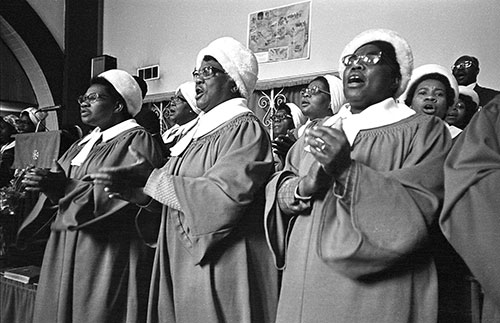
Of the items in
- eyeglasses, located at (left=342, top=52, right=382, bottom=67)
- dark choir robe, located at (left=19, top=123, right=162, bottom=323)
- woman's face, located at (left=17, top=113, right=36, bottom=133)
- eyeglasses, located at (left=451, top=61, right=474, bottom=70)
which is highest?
eyeglasses, located at (left=451, top=61, right=474, bottom=70)

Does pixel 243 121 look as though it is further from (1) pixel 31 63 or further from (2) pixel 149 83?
(1) pixel 31 63

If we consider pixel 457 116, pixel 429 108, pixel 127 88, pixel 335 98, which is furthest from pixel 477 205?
pixel 335 98

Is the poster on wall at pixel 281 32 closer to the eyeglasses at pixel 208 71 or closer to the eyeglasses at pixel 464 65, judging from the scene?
the eyeglasses at pixel 464 65

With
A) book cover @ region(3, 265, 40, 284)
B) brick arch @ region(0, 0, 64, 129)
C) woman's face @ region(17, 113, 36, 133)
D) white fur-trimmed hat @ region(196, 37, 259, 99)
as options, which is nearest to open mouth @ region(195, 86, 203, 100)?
white fur-trimmed hat @ region(196, 37, 259, 99)

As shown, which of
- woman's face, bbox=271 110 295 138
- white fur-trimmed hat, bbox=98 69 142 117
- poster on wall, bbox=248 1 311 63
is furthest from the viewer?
poster on wall, bbox=248 1 311 63

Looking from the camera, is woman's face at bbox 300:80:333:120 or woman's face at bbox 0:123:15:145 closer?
woman's face at bbox 300:80:333:120

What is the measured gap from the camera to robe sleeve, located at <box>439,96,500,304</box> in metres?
1.24

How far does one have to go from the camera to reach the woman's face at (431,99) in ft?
7.09

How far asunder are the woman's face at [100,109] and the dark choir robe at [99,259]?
0.60 feet

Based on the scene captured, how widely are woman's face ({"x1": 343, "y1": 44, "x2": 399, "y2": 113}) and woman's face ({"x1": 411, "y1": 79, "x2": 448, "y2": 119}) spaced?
0.65 m

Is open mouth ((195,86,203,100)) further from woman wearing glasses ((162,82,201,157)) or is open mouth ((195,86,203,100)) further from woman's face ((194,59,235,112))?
woman wearing glasses ((162,82,201,157))

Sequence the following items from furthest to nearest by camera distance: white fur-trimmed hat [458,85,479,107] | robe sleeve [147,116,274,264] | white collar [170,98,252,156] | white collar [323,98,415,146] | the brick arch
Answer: the brick arch
white fur-trimmed hat [458,85,479,107]
white collar [170,98,252,156]
robe sleeve [147,116,274,264]
white collar [323,98,415,146]

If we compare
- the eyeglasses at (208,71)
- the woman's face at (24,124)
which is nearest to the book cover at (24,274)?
the eyeglasses at (208,71)

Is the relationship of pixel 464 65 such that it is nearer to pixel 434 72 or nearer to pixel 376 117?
pixel 434 72
